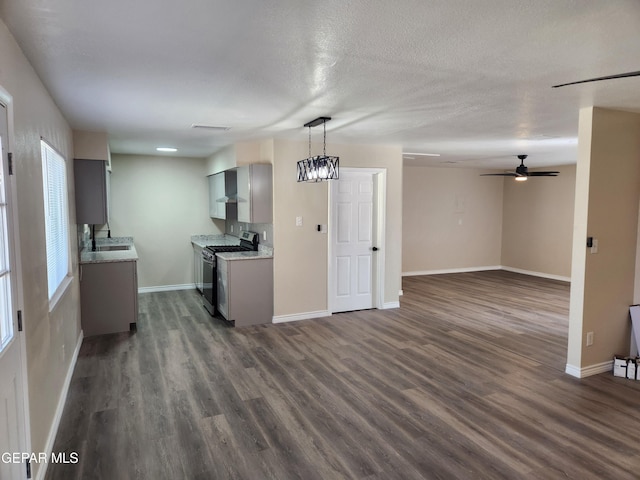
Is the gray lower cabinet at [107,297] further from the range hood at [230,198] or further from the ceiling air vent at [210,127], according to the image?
the ceiling air vent at [210,127]

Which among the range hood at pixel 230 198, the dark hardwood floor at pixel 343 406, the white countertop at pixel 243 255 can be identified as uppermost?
the range hood at pixel 230 198

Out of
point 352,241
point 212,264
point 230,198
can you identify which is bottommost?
point 212,264

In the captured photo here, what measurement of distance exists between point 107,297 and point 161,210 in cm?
264

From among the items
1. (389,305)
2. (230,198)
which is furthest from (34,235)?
(389,305)

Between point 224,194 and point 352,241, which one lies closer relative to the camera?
point 352,241

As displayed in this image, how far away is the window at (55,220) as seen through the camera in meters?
3.02

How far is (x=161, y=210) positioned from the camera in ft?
24.0

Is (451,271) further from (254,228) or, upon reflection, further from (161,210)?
(161,210)

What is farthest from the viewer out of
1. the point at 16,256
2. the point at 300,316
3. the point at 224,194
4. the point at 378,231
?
the point at 224,194

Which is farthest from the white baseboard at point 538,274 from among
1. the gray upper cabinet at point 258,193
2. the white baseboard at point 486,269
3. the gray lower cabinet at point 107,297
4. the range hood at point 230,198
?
the gray lower cabinet at point 107,297

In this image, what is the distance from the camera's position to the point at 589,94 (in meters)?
3.13

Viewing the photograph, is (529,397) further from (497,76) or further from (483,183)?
(483,183)

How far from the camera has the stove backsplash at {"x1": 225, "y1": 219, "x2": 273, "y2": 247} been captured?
554 centimetres

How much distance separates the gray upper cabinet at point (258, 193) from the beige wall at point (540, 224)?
6491 millimetres
